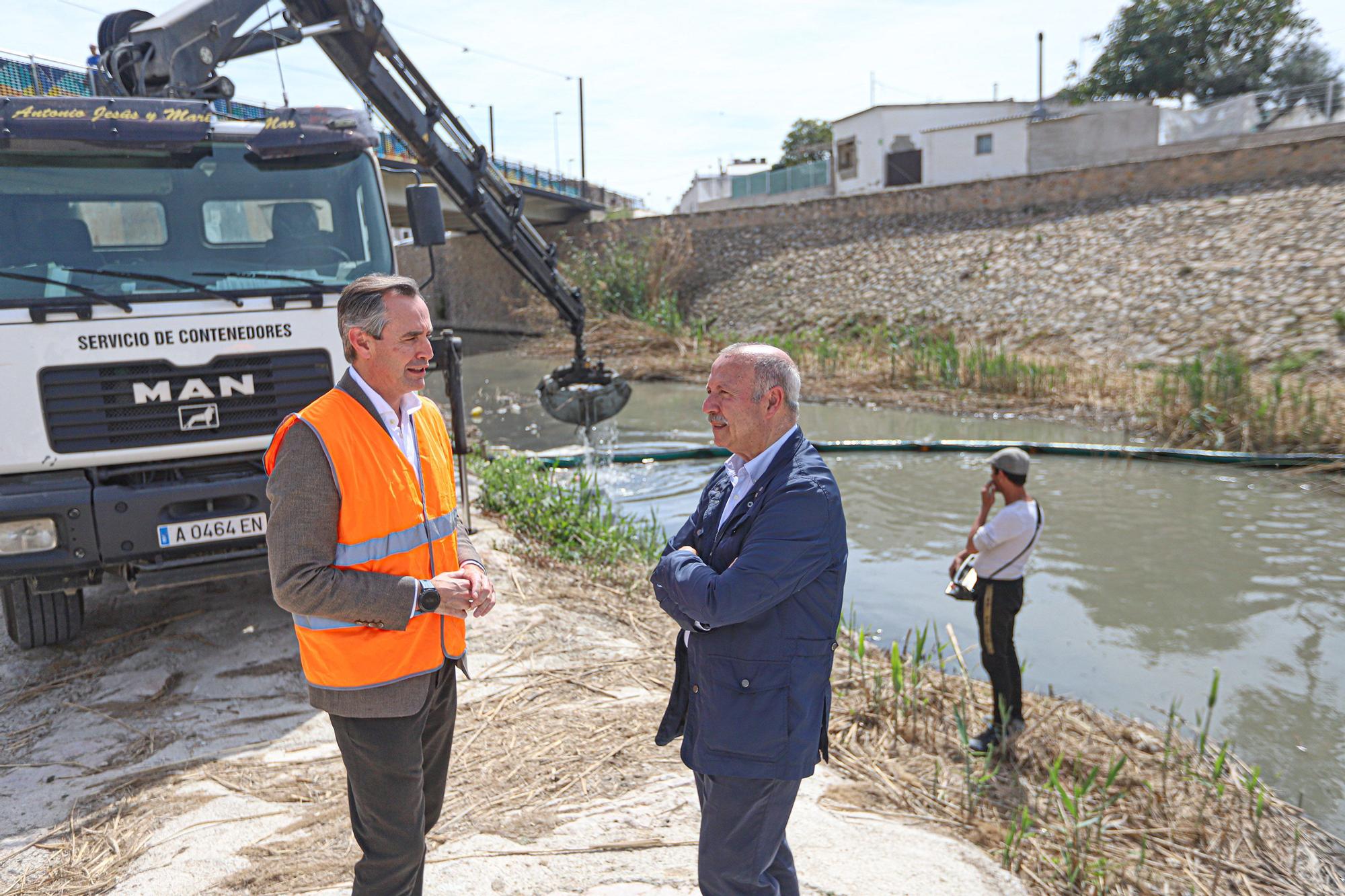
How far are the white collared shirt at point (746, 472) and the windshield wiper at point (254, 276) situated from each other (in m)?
3.64

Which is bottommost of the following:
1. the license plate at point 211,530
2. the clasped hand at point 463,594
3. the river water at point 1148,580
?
the river water at point 1148,580

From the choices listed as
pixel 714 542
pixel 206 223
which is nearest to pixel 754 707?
pixel 714 542

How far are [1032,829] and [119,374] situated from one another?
5.26 meters

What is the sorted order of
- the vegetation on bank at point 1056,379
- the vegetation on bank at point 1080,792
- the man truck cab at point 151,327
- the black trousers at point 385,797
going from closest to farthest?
the black trousers at point 385,797, the vegetation on bank at point 1080,792, the man truck cab at point 151,327, the vegetation on bank at point 1056,379

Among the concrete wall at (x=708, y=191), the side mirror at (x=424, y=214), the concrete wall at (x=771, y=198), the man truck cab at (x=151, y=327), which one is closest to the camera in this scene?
the man truck cab at (x=151, y=327)

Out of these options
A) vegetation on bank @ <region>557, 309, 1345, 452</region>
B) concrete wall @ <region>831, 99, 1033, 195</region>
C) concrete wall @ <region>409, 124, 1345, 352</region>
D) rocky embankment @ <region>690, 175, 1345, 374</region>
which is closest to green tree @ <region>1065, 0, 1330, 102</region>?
concrete wall @ <region>831, 99, 1033, 195</region>

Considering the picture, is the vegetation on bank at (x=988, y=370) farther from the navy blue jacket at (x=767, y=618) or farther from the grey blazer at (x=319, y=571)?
the grey blazer at (x=319, y=571)

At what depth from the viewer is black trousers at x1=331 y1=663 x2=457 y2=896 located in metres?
2.63

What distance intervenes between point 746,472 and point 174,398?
3.81m

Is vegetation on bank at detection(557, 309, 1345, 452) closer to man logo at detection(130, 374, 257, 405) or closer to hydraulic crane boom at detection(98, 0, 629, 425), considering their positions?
hydraulic crane boom at detection(98, 0, 629, 425)

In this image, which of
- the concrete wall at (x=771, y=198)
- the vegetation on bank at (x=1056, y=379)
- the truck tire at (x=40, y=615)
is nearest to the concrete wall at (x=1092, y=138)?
the concrete wall at (x=771, y=198)

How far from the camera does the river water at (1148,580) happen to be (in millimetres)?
→ 6203

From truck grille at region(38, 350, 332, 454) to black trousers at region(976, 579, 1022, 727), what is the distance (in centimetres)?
409

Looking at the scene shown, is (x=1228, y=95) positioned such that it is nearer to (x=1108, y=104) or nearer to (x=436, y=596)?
(x=1108, y=104)
